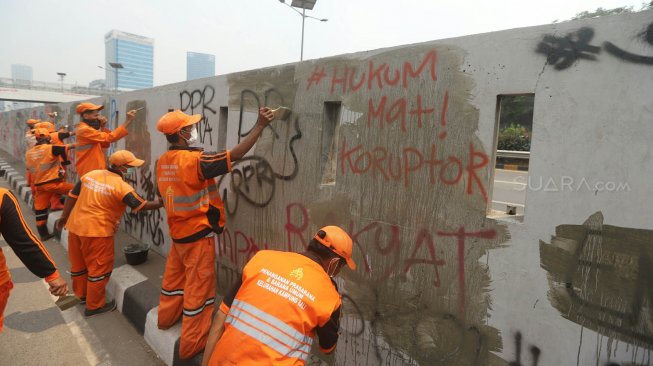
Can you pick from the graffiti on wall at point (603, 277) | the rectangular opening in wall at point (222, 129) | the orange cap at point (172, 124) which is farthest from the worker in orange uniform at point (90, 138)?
the graffiti on wall at point (603, 277)

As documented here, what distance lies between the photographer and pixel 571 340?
193cm

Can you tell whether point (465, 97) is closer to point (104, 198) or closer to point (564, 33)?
point (564, 33)

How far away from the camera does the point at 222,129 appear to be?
4352 mm

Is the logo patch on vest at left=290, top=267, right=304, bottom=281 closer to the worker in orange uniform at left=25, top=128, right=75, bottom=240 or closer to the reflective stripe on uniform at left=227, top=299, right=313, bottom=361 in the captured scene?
the reflective stripe on uniform at left=227, top=299, right=313, bottom=361

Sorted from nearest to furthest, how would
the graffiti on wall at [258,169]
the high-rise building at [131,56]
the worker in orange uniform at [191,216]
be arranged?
the worker in orange uniform at [191,216] → the graffiti on wall at [258,169] → the high-rise building at [131,56]

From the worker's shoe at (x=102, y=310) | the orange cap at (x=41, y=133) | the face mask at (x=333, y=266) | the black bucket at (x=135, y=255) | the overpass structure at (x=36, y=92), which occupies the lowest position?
the worker's shoe at (x=102, y=310)

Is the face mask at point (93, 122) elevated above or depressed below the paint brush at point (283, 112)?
below

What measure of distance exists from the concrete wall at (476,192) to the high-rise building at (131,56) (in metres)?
116

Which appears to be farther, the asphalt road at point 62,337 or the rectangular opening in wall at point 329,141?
the asphalt road at point 62,337

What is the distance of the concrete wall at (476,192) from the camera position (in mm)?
1765

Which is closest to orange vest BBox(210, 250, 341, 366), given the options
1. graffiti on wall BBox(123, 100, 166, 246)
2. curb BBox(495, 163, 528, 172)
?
graffiti on wall BBox(123, 100, 166, 246)

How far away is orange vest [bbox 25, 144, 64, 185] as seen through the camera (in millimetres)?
→ 6578

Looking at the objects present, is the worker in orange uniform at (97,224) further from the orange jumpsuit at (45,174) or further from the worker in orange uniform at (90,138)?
the orange jumpsuit at (45,174)

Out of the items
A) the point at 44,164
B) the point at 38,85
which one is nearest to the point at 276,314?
the point at 44,164
